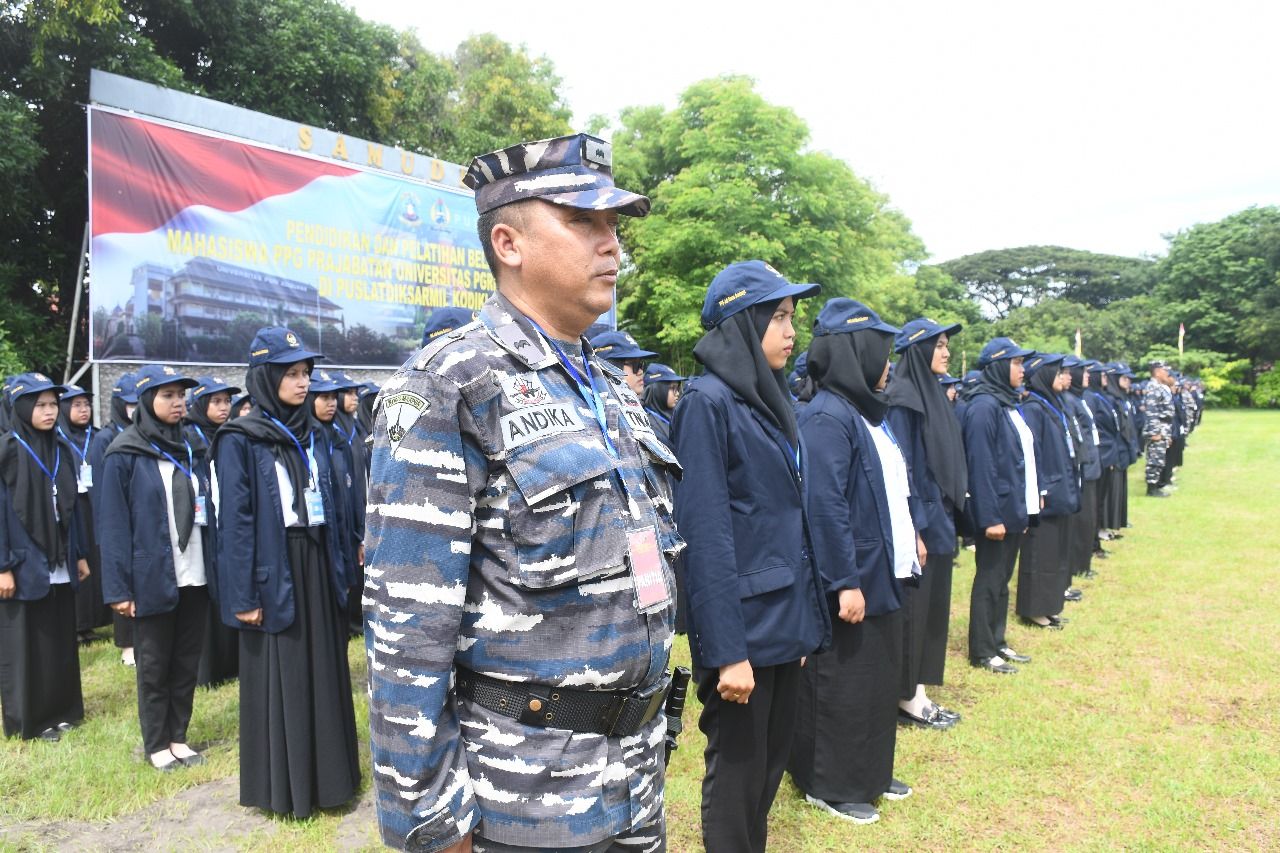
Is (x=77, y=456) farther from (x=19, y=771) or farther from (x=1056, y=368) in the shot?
(x=1056, y=368)

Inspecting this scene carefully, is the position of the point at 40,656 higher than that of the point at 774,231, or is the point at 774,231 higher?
the point at 774,231

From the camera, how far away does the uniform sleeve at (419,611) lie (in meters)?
1.35

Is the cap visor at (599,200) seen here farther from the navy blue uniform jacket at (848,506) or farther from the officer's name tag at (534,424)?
the navy blue uniform jacket at (848,506)

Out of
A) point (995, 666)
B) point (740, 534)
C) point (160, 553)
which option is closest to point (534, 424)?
point (740, 534)

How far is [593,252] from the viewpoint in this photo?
1.59 metres

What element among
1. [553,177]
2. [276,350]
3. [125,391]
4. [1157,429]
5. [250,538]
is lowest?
[1157,429]

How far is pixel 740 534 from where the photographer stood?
9.17 feet

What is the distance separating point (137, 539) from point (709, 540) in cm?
336

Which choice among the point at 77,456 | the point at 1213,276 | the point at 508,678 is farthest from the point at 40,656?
the point at 1213,276

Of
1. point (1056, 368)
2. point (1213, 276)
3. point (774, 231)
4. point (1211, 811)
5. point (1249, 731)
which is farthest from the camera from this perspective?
point (1213, 276)

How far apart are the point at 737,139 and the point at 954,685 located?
63.2 ft

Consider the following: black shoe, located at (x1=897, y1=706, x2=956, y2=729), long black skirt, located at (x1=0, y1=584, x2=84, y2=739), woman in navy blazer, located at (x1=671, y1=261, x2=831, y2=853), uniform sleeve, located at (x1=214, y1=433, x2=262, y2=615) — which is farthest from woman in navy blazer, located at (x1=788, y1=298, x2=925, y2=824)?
long black skirt, located at (x1=0, y1=584, x2=84, y2=739)

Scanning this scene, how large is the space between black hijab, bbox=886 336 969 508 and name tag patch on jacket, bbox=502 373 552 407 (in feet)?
10.8

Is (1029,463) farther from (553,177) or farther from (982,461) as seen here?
(553,177)
